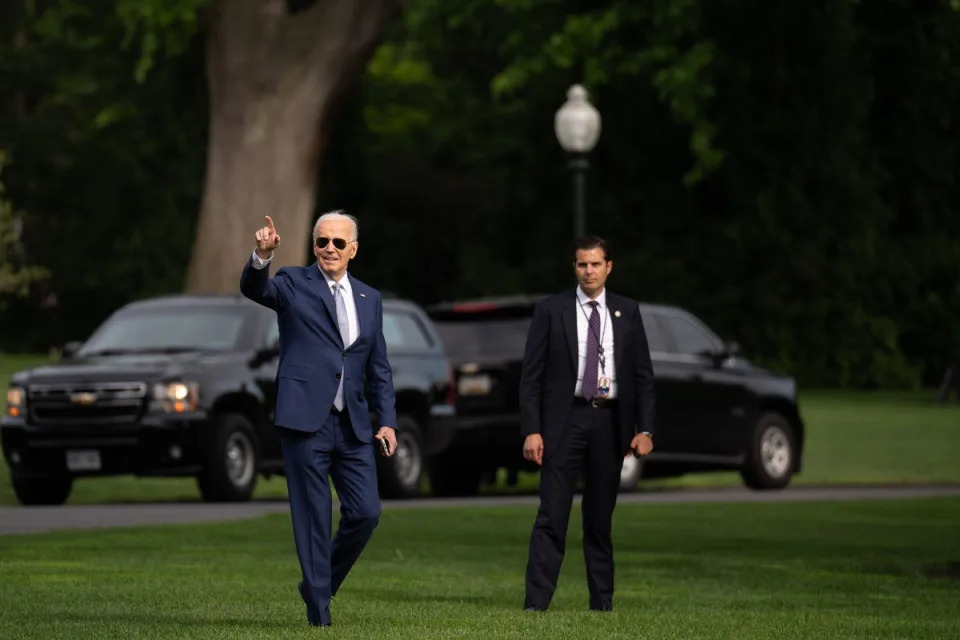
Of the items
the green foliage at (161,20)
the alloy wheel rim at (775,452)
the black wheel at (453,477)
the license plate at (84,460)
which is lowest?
the black wheel at (453,477)

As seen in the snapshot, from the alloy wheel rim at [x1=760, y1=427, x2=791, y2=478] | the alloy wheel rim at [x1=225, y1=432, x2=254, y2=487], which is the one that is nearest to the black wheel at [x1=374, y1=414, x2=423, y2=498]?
the alloy wheel rim at [x1=225, y1=432, x2=254, y2=487]

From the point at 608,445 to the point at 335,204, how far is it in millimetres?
44876

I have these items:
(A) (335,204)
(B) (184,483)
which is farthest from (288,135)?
(A) (335,204)

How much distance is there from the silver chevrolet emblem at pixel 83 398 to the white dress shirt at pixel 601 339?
34.1ft

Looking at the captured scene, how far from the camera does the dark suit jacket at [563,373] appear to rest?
12.8 metres

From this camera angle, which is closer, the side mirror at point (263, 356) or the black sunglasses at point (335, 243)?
the black sunglasses at point (335, 243)

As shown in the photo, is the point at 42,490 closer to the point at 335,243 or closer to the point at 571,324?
the point at 571,324

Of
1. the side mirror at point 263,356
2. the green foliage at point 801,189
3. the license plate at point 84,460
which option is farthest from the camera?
the green foliage at point 801,189

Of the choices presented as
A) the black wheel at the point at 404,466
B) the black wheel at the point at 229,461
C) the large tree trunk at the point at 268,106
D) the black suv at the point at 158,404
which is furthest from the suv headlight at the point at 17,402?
the large tree trunk at the point at 268,106

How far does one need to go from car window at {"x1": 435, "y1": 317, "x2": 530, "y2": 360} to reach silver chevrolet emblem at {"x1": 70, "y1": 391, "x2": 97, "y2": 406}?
4034mm

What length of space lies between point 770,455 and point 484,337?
12.6 feet

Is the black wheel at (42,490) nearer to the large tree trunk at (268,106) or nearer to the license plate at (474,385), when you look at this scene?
the license plate at (474,385)

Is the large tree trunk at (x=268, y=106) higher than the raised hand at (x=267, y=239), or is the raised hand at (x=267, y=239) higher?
the large tree trunk at (x=268, y=106)

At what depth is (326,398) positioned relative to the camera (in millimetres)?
11430
